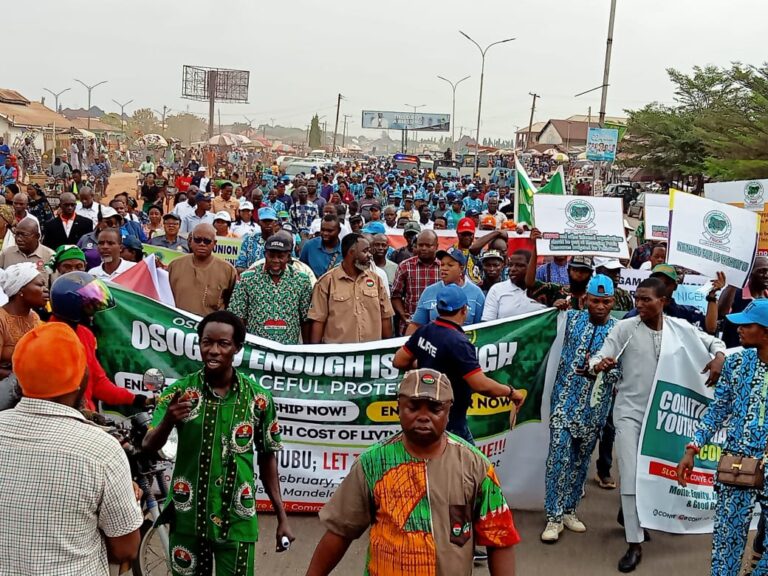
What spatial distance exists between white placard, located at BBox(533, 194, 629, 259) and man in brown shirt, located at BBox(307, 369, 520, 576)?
483 centimetres

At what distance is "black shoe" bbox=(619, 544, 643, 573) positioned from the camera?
520 centimetres

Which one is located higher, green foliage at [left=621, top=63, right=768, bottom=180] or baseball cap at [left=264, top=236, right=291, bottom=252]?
green foliage at [left=621, top=63, right=768, bottom=180]

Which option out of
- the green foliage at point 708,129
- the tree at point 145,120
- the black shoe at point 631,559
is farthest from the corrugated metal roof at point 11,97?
the tree at point 145,120

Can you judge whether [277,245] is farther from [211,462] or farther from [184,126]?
[184,126]

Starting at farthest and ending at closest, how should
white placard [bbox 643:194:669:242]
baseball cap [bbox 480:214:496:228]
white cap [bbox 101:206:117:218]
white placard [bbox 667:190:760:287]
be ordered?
baseball cap [bbox 480:214:496:228], white cap [bbox 101:206:117:218], white placard [bbox 643:194:669:242], white placard [bbox 667:190:760:287]

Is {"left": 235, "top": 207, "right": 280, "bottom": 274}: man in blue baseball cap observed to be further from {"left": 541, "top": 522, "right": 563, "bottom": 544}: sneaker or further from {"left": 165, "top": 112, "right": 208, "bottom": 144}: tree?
{"left": 165, "top": 112, "right": 208, "bottom": 144}: tree

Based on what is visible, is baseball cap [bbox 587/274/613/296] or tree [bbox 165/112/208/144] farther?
tree [bbox 165/112/208/144]

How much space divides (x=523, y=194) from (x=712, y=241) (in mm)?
6248

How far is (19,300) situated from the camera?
15.1 feet

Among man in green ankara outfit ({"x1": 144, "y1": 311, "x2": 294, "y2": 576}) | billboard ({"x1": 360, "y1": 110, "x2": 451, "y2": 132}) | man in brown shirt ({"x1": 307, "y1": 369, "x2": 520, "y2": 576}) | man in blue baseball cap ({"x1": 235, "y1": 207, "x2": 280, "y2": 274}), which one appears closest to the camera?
man in brown shirt ({"x1": 307, "y1": 369, "x2": 520, "y2": 576})

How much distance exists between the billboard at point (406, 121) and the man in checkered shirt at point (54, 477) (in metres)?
96.2

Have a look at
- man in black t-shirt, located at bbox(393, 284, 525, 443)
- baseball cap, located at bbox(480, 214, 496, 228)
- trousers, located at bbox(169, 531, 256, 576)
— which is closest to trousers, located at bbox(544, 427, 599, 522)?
man in black t-shirt, located at bbox(393, 284, 525, 443)

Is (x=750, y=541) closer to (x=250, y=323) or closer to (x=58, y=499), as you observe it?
(x=250, y=323)

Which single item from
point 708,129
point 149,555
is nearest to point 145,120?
point 708,129
